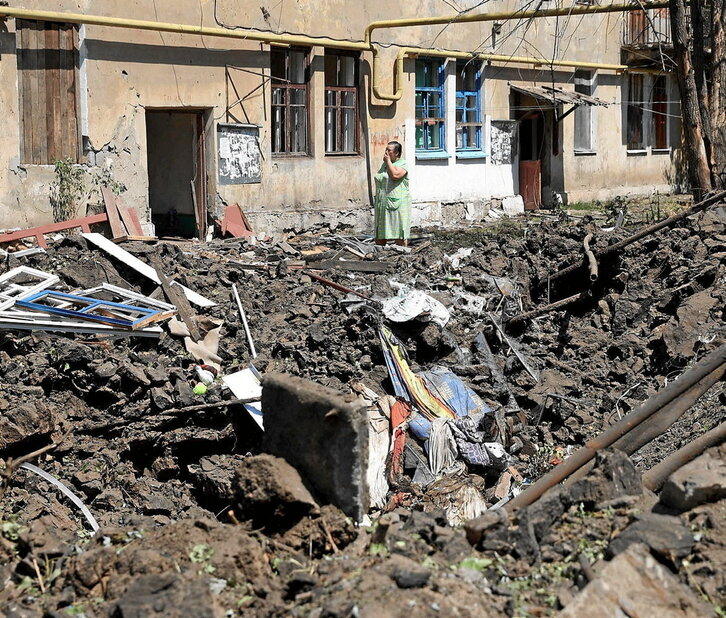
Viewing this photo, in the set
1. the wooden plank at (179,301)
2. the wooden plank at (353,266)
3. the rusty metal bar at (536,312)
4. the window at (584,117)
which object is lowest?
the rusty metal bar at (536,312)

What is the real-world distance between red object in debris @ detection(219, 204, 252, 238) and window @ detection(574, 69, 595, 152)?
35.1 feet

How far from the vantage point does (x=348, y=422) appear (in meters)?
4.48

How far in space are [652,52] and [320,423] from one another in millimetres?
22427

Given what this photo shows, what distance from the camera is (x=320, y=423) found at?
4.64 metres

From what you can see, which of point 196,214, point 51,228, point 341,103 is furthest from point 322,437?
point 341,103

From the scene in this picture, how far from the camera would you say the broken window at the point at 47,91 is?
42.8 ft

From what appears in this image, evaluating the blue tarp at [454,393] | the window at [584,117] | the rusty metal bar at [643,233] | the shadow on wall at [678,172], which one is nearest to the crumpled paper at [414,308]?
the blue tarp at [454,393]

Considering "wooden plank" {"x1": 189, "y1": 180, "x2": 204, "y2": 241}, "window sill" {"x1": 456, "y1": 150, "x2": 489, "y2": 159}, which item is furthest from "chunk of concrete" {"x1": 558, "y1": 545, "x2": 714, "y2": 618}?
"window sill" {"x1": 456, "y1": 150, "x2": 489, "y2": 159}

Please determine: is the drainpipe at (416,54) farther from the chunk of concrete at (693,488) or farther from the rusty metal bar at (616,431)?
the chunk of concrete at (693,488)

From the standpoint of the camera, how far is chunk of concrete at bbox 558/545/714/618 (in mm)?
3521

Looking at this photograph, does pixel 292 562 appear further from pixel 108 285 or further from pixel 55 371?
pixel 108 285

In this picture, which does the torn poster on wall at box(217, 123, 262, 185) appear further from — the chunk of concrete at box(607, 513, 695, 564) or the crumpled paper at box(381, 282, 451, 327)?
the chunk of concrete at box(607, 513, 695, 564)

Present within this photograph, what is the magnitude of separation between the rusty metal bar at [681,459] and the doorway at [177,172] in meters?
11.6

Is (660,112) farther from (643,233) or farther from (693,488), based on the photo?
(693,488)
